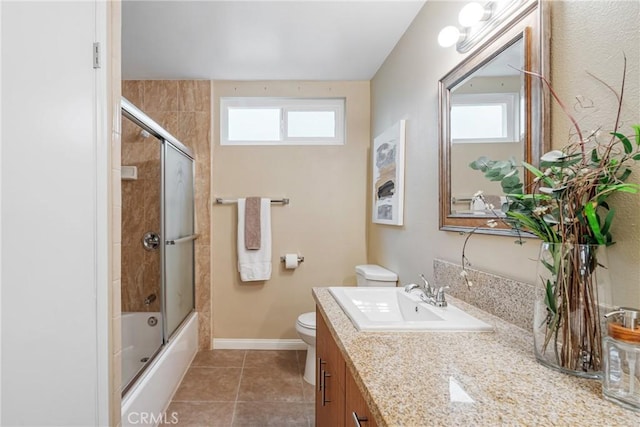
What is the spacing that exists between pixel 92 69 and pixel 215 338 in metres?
2.34

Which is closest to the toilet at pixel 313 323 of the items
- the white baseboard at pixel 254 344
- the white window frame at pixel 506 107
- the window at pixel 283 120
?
the white baseboard at pixel 254 344

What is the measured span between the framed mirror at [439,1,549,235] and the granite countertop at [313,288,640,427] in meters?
0.45

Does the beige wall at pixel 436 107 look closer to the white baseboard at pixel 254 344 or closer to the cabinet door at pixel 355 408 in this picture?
the cabinet door at pixel 355 408

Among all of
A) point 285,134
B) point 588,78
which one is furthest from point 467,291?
point 285,134

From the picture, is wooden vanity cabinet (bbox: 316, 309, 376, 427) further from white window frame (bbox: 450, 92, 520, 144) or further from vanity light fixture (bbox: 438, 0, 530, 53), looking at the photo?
vanity light fixture (bbox: 438, 0, 530, 53)

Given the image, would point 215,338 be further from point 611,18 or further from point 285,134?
point 611,18

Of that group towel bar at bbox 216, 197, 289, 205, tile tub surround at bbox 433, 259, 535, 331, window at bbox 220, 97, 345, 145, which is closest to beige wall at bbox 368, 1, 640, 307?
tile tub surround at bbox 433, 259, 535, 331

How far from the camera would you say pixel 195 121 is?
2.71 m

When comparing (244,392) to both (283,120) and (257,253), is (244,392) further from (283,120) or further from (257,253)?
(283,120)

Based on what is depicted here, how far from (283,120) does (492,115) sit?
196cm

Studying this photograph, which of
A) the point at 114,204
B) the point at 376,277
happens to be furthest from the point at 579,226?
the point at 376,277

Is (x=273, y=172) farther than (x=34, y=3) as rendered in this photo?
Yes

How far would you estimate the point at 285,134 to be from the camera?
2.81 meters

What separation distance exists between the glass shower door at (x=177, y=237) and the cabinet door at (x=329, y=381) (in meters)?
1.26
